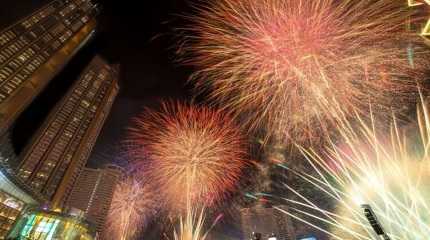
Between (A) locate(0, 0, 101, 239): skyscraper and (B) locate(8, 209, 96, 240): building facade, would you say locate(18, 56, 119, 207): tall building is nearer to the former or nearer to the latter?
(A) locate(0, 0, 101, 239): skyscraper

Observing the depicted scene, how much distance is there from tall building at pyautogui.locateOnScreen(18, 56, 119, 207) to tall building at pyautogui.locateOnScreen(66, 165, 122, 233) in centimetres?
2690

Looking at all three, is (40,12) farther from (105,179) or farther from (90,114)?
(105,179)

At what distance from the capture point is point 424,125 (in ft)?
78.9

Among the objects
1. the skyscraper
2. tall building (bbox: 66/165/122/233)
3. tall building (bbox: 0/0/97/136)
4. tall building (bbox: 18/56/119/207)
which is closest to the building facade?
the skyscraper

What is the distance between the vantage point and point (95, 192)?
616 feet

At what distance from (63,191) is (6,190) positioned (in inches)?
3587

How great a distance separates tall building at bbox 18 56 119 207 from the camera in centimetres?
12569

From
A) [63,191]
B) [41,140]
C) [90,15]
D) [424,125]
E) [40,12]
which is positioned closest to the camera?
[424,125]

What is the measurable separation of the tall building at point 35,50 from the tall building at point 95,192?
87.6 metres

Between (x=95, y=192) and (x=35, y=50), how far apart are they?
4401 inches

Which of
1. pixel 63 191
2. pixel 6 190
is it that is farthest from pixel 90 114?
pixel 6 190

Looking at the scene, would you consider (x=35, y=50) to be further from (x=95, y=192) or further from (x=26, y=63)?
(x=95, y=192)

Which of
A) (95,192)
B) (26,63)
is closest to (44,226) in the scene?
(26,63)

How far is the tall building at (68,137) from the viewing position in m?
126
